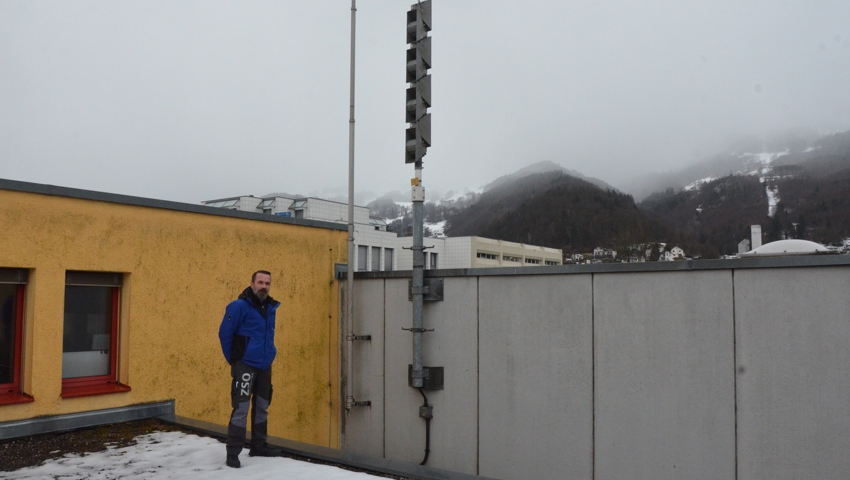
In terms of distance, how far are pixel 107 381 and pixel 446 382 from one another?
3.79 meters

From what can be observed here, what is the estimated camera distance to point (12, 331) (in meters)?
6.88

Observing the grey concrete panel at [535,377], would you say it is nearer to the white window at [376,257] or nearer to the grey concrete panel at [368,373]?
the grey concrete panel at [368,373]

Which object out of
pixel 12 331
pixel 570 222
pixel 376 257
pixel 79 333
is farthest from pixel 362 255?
pixel 12 331

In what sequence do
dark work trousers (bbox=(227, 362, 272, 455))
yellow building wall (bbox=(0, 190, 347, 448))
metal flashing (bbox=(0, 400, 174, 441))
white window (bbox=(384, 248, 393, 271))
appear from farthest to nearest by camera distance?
white window (bbox=(384, 248, 393, 271))
yellow building wall (bbox=(0, 190, 347, 448))
metal flashing (bbox=(0, 400, 174, 441))
dark work trousers (bbox=(227, 362, 272, 455))

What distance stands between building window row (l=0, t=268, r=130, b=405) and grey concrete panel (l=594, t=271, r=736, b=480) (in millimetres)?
5054

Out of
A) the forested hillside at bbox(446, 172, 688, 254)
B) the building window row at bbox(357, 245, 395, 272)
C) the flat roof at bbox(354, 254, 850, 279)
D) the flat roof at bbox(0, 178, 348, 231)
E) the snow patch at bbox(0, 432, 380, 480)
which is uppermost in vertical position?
the forested hillside at bbox(446, 172, 688, 254)

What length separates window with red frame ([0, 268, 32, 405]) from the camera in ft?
22.2

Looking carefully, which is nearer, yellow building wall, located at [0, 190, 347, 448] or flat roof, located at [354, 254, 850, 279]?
flat roof, located at [354, 254, 850, 279]

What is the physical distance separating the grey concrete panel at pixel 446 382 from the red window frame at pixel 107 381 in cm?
325

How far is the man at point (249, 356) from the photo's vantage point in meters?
5.43

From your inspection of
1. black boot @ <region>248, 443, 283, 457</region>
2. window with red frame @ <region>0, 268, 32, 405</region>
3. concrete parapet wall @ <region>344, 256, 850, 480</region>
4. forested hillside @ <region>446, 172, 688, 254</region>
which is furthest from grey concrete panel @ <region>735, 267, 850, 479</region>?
forested hillside @ <region>446, 172, 688, 254</region>

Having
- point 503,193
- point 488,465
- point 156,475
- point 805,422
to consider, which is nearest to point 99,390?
point 156,475

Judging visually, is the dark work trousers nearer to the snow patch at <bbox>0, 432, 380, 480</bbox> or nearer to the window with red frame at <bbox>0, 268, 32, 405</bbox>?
the snow patch at <bbox>0, 432, 380, 480</bbox>

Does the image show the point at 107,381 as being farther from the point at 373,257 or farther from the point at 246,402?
the point at 373,257
